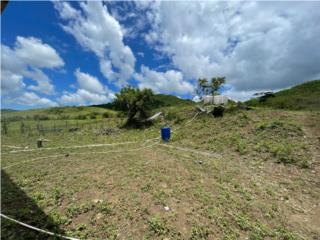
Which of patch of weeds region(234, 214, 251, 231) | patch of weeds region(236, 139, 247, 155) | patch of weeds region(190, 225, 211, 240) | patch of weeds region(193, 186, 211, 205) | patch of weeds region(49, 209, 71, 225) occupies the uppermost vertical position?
patch of weeds region(236, 139, 247, 155)

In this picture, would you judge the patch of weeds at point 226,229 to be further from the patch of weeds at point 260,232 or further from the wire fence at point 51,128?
the wire fence at point 51,128

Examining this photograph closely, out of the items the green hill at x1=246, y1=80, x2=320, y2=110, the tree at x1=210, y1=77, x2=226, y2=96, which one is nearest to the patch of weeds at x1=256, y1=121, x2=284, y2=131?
the green hill at x1=246, y1=80, x2=320, y2=110

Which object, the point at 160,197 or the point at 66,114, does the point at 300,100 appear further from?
the point at 66,114

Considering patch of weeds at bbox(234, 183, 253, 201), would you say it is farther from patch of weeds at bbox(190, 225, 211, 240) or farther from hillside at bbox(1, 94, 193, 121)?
hillside at bbox(1, 94, 193, 121)

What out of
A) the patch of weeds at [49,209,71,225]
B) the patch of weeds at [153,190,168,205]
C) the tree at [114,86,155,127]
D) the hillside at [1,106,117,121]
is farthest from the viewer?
the hillside at [1,106,117,121]

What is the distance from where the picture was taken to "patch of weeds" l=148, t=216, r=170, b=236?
298 centimetres

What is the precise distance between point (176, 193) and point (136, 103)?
14.2 meters

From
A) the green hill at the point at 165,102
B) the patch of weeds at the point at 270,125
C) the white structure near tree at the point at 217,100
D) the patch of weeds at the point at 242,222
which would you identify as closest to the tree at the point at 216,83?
the green hill at the point at 165,102

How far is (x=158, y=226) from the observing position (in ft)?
10.1

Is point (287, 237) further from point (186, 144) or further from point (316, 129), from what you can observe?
point (316, 129)

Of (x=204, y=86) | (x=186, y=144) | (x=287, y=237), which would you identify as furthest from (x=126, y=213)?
(x=204, y=86)

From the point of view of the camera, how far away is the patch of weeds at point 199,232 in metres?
2.89

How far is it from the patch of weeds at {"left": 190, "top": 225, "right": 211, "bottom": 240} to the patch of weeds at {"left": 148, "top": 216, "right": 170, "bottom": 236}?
417 millimetres

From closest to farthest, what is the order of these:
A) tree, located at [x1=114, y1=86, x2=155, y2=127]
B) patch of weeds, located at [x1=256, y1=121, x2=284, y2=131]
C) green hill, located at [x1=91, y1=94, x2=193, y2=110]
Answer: patch of weeds, located at [x1=256, y1=121, x2=284, y2=131], tree, located at [x1=114, y1=86, x2=155, y2=127], green hill, located at [x1=91, y1=94, x2=193, y2=110]
